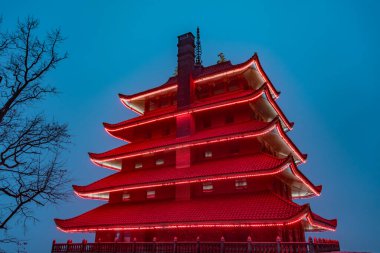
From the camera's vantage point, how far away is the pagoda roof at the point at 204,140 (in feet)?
68.0

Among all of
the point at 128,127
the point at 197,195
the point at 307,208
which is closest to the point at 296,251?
the point at 307,208

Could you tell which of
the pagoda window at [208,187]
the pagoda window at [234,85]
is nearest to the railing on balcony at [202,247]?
the pagoda window at [208,187]

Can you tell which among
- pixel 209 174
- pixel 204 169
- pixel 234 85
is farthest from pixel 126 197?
pixel 234 85

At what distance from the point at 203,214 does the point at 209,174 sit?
272 cm

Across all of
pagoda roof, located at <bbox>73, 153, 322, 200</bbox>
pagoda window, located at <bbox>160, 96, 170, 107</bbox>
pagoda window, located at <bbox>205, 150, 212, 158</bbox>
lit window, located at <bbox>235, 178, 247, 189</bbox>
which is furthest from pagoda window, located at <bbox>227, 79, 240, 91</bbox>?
lit window, located at <bbox>235, 178, 247, 189</bbox>

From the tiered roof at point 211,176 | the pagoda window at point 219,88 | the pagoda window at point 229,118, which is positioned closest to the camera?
the tiered roof at point 211,176

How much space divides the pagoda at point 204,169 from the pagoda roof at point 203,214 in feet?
0.21

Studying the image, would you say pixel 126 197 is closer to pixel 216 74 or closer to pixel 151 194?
pixel 151 194

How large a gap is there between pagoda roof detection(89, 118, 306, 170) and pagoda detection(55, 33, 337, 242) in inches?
3.0

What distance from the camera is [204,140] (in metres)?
22.1

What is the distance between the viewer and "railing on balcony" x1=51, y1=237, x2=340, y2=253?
1518 cm

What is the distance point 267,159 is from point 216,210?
4.78 m

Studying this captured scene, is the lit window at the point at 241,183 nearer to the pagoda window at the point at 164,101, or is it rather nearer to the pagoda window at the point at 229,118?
the pagoda window at the point at 229,118

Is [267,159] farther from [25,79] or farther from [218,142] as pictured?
[25,79]
